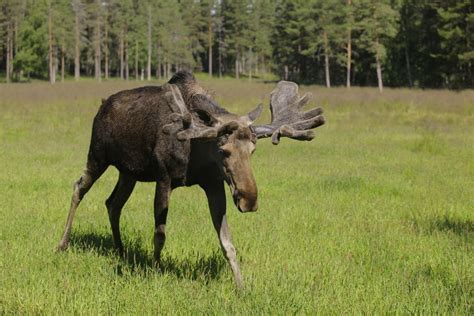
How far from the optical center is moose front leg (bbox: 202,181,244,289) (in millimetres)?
4691

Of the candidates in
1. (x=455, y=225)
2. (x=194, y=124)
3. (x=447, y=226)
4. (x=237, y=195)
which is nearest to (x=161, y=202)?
(x=194, y=124)

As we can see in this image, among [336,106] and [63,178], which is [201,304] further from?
[336,106]

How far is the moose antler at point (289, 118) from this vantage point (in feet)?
14.0

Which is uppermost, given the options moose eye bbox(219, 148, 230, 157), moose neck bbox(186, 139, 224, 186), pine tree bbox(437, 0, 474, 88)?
pine tree bbox(437, 0, 474, 88)

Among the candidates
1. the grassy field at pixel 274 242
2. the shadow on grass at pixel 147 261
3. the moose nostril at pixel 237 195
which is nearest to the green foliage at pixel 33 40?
the grassy field at pixel 274 242

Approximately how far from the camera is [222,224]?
472 cm

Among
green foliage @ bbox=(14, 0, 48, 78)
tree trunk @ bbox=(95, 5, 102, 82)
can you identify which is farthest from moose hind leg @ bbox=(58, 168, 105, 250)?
tree trunk @ bbox=(95, 5, 102, 82)

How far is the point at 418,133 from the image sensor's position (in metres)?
19.5

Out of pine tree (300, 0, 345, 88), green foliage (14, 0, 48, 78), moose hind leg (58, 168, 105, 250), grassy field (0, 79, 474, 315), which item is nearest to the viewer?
grassy field (0, 79, 474, 315)

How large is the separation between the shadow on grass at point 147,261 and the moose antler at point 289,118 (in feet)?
5.26

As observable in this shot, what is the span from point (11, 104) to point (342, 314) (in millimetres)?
22829

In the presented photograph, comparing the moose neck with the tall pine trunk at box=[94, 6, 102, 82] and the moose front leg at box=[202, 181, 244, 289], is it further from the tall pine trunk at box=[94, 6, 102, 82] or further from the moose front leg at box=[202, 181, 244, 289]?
the tall pine trunk at box=[94, 6, 102, 82]

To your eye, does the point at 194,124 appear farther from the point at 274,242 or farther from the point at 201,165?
the point at 274,242

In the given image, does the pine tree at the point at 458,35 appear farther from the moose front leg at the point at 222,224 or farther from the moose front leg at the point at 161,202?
the moose front leg at the point at 161,202
